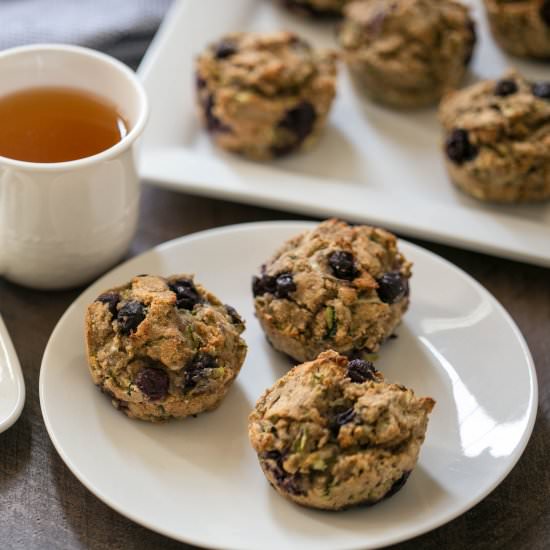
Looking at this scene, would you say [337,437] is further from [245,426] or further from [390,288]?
[390,288]

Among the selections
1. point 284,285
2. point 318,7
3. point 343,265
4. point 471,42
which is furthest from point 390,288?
point 318,7

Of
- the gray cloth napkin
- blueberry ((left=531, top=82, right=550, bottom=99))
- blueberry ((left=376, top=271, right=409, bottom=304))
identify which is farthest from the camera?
the gray cloth napkin

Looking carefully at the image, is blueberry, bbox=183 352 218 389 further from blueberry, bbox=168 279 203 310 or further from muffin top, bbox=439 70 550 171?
muffin top, bbox=439 70 550 171

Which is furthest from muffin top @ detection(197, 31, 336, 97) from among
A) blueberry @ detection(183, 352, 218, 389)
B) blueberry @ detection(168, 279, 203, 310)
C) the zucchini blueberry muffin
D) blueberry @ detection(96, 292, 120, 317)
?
the zucchini blueberry muffin

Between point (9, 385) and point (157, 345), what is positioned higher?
point (157, 345)

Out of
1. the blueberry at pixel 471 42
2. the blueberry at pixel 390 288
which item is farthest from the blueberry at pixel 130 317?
the blueberry at pixel 471 42

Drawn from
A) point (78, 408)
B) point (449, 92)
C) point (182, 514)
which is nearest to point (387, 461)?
point (182, 514)
